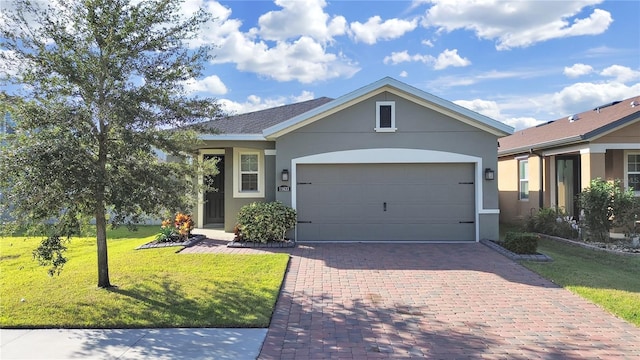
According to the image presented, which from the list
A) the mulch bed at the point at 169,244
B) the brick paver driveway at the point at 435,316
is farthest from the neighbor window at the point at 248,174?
the brick paver driveway at the point at 435,316

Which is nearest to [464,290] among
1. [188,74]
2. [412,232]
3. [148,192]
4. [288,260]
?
[288,260]

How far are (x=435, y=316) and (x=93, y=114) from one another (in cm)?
555

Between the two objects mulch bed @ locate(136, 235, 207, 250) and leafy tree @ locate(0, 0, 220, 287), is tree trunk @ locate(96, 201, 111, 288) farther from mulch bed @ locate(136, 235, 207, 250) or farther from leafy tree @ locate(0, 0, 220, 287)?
mulch bed @ locate(136, 235, 207, 250)

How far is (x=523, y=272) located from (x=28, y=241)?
1310cm

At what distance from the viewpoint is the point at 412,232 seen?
1108 centimetres

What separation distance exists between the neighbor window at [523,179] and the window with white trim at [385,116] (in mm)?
7803

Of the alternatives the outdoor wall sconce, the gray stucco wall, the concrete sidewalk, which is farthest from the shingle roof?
the concrete sidewalk

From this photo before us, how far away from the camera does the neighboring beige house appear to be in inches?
467

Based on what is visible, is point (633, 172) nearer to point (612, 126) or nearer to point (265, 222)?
point (612, 126)

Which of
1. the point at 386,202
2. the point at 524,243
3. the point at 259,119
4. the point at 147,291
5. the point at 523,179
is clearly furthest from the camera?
the point at 523,179

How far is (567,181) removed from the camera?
1462cm

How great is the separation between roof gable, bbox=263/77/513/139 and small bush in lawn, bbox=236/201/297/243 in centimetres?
206

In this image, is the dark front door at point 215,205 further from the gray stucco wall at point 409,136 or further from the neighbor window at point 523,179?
the neighbor window at point 523,179

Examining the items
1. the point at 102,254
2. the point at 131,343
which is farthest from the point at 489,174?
the point at 131,343
